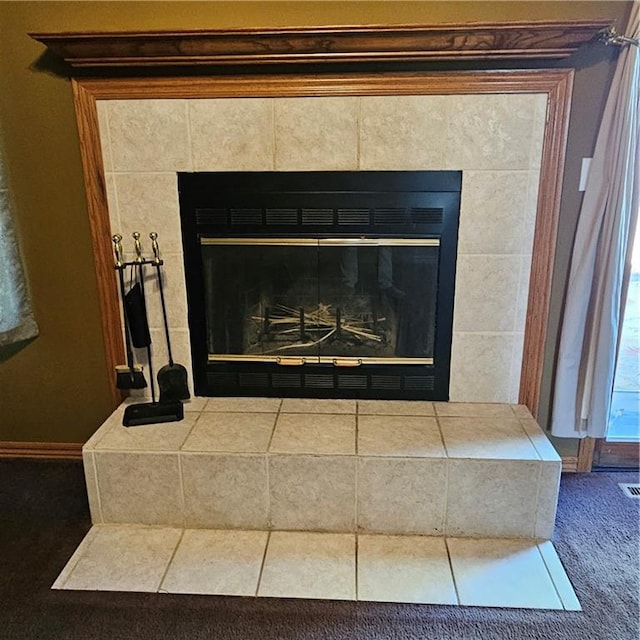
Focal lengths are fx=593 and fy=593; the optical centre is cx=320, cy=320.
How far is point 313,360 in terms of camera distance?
226 centimetres

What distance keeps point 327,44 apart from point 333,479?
1371 millimetres

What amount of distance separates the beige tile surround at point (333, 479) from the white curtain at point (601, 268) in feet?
0.89

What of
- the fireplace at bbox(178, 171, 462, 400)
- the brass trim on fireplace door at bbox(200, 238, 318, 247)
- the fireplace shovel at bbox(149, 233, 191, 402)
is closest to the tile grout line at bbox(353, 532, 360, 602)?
the fireplace at bbox(178, 171, 462, 400)

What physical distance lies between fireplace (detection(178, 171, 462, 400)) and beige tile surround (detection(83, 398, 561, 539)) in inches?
10.9

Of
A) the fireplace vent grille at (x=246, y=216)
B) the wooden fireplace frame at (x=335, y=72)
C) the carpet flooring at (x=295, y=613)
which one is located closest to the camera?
the carpet flooring at (x=295, y=613)

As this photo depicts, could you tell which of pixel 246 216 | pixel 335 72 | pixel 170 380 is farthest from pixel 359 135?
pixel 170 380

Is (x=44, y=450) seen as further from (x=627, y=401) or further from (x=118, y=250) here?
(x=627, y=401)

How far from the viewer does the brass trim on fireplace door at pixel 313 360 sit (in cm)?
222

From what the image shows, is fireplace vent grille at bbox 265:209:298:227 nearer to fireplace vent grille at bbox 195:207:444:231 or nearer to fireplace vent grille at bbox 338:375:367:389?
fireplace vent grille at bbox 195:207:444:231

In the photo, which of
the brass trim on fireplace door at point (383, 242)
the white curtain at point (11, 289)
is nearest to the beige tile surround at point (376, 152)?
the brass trim on fireplace door at point (383, 242)

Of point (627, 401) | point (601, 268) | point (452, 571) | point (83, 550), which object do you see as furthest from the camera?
point (627, 401)

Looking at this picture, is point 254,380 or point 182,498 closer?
point 182,498

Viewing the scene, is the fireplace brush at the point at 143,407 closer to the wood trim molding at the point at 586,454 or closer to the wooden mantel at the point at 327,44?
the wooden mantel at the point at 327,44

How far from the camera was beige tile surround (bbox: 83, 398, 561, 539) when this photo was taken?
6.22 ft
